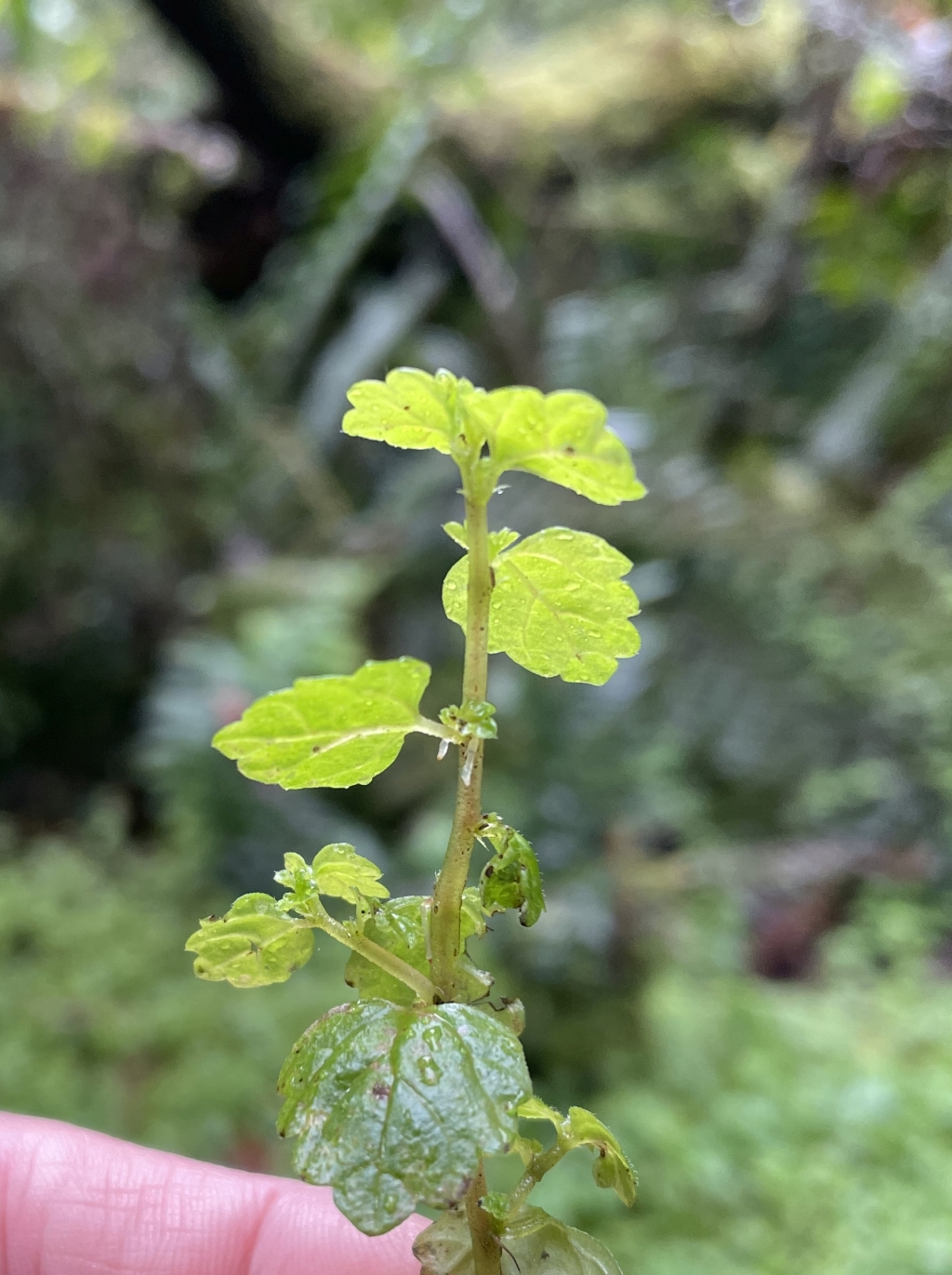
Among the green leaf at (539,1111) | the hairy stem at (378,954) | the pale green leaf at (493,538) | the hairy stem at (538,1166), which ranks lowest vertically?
the hairy stem at (538,1166)

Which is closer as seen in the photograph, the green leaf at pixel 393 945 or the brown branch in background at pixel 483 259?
the green leaf at pixel 393 945

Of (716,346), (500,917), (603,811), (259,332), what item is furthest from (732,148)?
(500,917)

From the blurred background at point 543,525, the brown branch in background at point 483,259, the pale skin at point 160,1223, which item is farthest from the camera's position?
the brown branch in background at point 483,259

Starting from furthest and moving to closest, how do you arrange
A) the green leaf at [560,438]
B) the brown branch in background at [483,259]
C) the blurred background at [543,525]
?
1. the brown branch in background at [483,259]
2. the blurred background at [543,525]
3. the green leaf at [560,438]

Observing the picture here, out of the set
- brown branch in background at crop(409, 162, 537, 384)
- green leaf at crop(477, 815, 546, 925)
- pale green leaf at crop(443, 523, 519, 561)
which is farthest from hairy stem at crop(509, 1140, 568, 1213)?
brown branch in background at crop(409, 162, 537, 384)

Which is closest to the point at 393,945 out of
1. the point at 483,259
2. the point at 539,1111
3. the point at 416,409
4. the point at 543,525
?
the point at 539,1111

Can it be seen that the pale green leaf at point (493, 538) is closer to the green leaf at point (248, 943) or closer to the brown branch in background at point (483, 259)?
the green leaf at point (248, 943)

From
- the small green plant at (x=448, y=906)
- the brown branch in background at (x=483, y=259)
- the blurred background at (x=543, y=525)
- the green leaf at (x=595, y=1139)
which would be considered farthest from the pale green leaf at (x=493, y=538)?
the brown branch in background at (x=483, y=259)

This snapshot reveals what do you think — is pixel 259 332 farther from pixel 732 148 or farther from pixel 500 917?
pixel 500 917

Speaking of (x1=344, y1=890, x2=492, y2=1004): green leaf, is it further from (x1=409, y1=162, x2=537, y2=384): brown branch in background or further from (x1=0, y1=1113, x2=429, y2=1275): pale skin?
(x1=409, y1=162, x2=537, y2=384): brown branch in background
